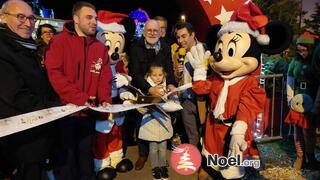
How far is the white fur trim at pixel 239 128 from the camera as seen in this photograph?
299 cm

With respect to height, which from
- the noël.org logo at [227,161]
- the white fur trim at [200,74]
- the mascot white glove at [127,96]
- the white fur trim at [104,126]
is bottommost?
the noël.org logo at [227,161]

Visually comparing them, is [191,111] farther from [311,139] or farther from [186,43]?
[311,139]

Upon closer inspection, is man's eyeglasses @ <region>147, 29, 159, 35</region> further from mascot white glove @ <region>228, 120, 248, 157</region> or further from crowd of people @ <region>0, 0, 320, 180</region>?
mascot white glove @ <region>228, 120, 248, 157</region>

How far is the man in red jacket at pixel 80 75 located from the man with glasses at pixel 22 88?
0.33 metres

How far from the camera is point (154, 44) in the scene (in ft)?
13.4

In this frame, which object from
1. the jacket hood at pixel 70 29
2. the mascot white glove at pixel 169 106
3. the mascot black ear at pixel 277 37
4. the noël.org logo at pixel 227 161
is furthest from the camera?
the mascot white glove at pixel 169 106

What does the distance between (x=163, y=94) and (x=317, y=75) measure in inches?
76.6

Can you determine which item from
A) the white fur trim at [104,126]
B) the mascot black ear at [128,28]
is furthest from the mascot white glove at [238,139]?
the mascot black ear at [128,28]

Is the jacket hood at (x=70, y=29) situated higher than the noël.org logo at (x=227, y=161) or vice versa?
the jacket hood at (x=70, y=29)

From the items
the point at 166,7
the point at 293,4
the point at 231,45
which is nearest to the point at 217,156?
the point at 231,45

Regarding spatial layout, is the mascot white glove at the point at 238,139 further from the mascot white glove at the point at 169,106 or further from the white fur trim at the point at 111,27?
the white fur trim at the point at 111,27

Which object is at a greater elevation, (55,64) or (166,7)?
(166,7)

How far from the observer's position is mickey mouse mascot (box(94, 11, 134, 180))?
12.5 feet

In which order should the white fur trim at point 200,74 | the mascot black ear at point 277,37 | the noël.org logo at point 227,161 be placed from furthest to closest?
the white fur trim at point 200,74, the mascot black ear at point 277,37, the noël.org logo at point 227,161
